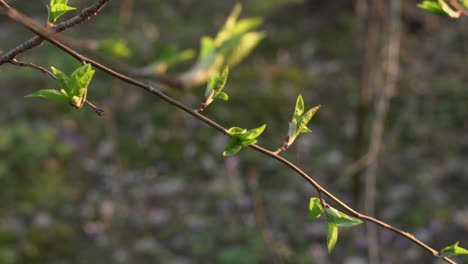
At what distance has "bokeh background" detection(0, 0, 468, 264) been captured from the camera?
3.40m

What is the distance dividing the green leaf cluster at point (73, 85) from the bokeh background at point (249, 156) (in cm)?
214

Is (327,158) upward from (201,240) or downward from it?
upward

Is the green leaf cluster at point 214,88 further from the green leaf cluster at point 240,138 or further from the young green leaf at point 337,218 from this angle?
the young green leaf at point 337,218

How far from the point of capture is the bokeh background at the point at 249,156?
3.40m

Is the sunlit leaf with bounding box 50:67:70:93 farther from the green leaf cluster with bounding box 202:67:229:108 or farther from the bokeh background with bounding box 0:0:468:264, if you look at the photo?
the bokeh background with bounding box 0:0:468:264

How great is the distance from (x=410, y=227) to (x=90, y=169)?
2.47 metres

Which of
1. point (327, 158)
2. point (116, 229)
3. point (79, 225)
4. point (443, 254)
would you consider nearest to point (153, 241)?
point (116, 229)

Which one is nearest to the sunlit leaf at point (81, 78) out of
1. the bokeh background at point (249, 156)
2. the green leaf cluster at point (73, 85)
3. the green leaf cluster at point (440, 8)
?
the green leaf cluster at point (73, 85)

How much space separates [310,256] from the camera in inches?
131

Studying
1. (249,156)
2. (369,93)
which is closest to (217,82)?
(369,93)

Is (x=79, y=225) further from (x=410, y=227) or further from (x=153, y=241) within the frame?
(x=410, y=227)

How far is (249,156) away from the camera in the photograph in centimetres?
423

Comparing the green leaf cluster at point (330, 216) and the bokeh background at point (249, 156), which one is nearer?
the green leaf cluster at point (330, 216)

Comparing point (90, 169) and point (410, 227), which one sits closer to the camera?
point (410, 227)
